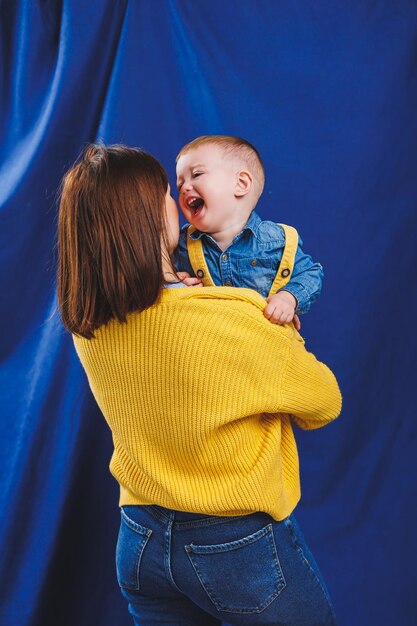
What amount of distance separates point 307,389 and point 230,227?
0.40 metres

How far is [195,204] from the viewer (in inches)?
47.3

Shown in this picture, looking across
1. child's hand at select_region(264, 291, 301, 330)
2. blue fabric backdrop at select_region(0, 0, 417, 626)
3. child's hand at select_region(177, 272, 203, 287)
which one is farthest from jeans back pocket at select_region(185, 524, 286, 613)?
blue fabric backdrop at select_region(0, 0, 417, 626)

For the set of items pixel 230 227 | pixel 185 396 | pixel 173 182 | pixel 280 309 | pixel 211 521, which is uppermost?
pixel 173 182

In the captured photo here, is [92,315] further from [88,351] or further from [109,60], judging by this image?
[109,60]

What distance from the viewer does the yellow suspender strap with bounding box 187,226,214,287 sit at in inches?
47.7

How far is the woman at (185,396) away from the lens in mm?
862

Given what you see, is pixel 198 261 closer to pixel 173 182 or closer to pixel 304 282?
pixel 304 282

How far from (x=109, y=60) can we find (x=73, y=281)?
3.32ft

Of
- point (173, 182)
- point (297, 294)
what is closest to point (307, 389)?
point (297, 294)

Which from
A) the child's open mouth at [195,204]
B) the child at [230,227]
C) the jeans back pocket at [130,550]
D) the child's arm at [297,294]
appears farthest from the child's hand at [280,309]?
the jeans back pocket at [130,550]

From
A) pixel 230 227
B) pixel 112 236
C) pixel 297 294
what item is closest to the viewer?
pixel 112 236

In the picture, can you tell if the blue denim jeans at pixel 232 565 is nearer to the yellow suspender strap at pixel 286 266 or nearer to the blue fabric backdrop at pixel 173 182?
the yellow suspender strap at pixel 286 266

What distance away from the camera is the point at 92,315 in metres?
0.87

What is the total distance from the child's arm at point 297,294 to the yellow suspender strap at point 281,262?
0.06ft
